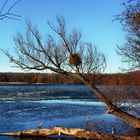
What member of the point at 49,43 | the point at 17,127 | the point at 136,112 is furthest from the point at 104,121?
the point at 49,43

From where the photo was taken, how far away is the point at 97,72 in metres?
21.0

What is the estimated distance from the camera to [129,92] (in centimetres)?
2509

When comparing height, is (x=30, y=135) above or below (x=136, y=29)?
below

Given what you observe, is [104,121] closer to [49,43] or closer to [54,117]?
[54,117]

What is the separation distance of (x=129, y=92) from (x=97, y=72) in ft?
16.1

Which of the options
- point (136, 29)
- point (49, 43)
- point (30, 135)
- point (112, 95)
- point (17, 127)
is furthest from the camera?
point (17, 127)

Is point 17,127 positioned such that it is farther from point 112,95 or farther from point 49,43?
point 49,43

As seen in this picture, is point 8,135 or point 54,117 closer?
point 8,135

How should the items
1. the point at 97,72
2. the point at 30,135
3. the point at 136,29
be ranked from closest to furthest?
the point at 136,29
the point at 97,72
the point at 30,135

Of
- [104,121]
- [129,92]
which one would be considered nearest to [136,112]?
[129,92]

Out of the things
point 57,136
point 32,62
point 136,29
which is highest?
point 136,29

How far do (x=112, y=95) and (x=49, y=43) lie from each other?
7306 mm

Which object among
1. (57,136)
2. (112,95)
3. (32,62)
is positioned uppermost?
(32,62)

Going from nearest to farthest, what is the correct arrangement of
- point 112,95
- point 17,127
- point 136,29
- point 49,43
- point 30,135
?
point 136,29, point 49,43, point 30,135, point 112,95, point 17,127
